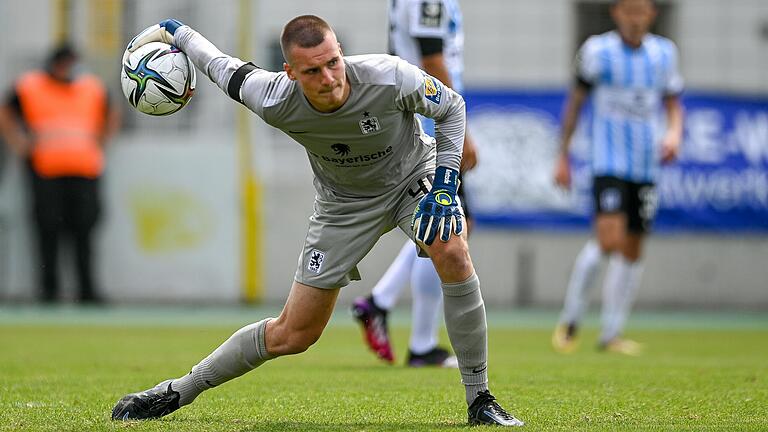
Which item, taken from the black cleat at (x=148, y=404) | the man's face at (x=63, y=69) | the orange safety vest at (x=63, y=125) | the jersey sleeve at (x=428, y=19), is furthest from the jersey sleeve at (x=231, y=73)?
the orange safety vest at (x=63, y=125)

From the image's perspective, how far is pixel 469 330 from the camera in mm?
5062

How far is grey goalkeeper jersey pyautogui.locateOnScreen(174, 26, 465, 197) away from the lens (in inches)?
196

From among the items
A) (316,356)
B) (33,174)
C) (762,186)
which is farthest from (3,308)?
(762,186)

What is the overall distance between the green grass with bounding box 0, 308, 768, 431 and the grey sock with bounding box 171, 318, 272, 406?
124 mm

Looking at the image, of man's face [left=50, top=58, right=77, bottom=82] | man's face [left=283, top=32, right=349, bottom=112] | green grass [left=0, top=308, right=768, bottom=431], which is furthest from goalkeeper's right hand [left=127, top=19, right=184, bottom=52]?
man's face [left=50, top=58, right=77, bottom=82]

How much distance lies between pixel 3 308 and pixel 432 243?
10104mm

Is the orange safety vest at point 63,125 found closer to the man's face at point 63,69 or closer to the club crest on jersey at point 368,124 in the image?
the man's face at point 63,69

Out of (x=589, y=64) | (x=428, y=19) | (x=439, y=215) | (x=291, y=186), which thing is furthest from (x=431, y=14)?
(x=291, y=186)

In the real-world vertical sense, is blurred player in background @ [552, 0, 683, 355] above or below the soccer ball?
below

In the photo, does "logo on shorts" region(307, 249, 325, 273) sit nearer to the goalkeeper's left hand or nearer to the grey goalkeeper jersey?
the grey goalkeeper jersey

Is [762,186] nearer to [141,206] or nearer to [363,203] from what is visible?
[141,206]

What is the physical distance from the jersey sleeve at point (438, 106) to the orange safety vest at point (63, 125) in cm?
993

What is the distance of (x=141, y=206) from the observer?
14.7m

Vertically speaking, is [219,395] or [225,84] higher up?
[225,84]
